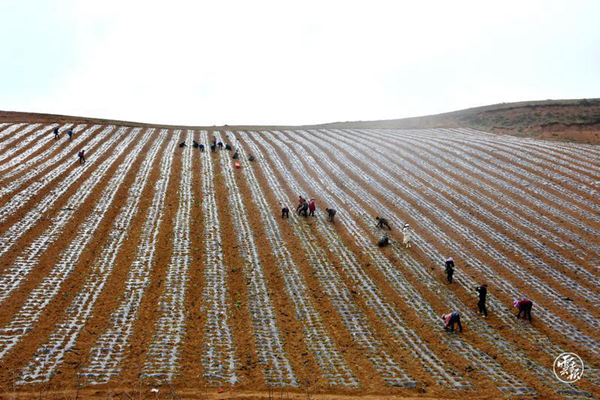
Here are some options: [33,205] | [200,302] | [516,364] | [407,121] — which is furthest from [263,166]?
[407,121]

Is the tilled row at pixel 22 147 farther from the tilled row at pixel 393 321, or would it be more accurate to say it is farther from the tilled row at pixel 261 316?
the tilled row at pixel 393 321

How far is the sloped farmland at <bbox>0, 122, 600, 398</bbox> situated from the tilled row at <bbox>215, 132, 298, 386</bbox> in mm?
93

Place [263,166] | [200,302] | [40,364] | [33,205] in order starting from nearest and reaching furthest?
[40,364], [200,302], [33,205], [263,166]

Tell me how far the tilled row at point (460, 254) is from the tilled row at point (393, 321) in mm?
3815

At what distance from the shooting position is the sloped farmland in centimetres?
1456

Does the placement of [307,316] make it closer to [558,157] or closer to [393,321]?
[393,321]

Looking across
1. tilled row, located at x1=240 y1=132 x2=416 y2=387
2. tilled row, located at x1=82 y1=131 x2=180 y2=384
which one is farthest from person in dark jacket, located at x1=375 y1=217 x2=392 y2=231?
tilled row, located at x1=82 y1=131 x2=180 y2=384

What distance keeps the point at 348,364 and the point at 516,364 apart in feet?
21.4

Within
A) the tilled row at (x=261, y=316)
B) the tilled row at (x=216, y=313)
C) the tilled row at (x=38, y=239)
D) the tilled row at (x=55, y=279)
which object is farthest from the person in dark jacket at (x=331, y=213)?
the tilled row at (x=38, y=239)

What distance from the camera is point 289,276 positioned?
878 inches

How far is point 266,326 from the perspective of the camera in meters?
17.6

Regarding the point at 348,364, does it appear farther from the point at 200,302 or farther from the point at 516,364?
the point at 200,302

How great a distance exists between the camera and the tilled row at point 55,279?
626 inches

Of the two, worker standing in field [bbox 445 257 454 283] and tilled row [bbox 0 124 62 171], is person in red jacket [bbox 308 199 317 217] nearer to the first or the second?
worker standing in field [bbox 445 257 454 283]
